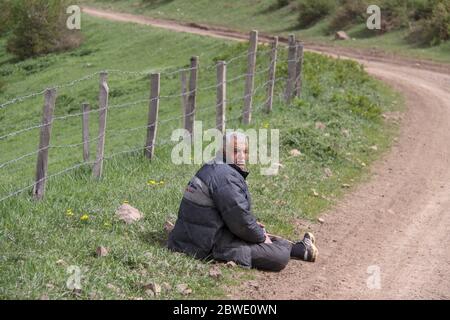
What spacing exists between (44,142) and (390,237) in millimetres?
3707

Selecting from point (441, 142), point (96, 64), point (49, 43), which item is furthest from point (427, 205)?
point (49, 43)

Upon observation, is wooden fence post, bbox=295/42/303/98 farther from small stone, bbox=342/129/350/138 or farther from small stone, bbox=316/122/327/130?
small stone, bbox=342/129/350/138

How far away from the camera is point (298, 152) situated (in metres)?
11.6

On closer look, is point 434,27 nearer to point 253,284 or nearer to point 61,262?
point 253,284

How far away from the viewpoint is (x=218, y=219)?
7.05 metres

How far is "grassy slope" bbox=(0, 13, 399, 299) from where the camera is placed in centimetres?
656

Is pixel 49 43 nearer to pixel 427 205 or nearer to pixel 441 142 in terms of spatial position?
pixel 441 142

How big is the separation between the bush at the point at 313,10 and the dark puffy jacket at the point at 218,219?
26733mm

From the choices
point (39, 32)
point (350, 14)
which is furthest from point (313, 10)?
point (39, 32)

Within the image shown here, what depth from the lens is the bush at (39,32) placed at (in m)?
35.2

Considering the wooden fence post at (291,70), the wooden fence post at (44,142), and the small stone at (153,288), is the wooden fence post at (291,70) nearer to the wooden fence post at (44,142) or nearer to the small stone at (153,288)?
the wooden fence post at (44,142)

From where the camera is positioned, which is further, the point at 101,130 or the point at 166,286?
the point at 101,130

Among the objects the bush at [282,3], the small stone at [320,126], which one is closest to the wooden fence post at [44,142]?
the small stone at [320,126]
